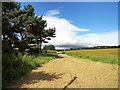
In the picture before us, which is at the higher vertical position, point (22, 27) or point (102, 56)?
point (22, 27)

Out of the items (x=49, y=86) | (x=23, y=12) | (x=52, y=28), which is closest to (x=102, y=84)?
(x=49, y=86)

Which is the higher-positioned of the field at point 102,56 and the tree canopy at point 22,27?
the tree canopy at point 22,27

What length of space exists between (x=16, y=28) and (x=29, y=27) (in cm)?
914

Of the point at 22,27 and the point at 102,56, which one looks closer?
the point at 22,27

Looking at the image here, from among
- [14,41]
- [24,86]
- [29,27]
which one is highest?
[29,27]

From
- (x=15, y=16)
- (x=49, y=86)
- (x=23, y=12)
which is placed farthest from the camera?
(x=23, y=12)

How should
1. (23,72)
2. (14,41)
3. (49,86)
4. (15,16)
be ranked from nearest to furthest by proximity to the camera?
(49,86), (23,72), (14,41), (15,16)

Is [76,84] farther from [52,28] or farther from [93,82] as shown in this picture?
[52,28]

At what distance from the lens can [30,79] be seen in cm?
1132

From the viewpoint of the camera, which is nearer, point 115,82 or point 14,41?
point 115,82

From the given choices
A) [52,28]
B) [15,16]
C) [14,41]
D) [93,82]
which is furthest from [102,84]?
[52,28]

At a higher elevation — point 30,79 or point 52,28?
point 52,28

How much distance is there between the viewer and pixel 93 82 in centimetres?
1057

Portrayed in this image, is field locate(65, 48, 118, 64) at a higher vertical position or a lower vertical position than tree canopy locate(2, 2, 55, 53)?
lower
